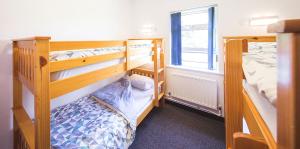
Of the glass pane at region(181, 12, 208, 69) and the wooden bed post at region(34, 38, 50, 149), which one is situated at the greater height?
the glass pane at region(181, 12, 208, 69)

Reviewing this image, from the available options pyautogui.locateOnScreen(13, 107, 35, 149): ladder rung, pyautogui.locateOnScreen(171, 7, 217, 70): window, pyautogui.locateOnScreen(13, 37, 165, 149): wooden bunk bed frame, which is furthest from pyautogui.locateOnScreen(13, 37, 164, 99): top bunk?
pyautogui.locateOnScreen(171, 7, 217, 70): window

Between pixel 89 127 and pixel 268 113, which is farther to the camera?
pixel 89 127

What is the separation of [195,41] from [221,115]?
143cm

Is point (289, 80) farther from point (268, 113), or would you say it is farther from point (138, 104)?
point (138, 104)

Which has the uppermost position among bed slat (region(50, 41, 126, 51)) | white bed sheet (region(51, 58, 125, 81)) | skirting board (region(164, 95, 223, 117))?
bed slat (region(50, 41, 126, 51))

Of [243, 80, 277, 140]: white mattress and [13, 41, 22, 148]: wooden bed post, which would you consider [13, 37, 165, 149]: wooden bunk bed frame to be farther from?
[243, 80, 277, 140]: white mattress

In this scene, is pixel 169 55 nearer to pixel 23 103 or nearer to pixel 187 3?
pixel 187 3

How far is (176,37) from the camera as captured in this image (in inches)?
125

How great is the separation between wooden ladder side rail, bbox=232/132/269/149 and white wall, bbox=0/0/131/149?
2224mm

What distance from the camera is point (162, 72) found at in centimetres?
327

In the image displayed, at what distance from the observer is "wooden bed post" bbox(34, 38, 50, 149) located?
0.99 m

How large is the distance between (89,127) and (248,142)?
146 centimetres

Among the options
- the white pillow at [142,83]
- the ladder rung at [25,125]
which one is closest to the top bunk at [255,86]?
the ladder rung at [25,125]

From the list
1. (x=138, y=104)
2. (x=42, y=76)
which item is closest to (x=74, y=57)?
(x=42, y=76)
